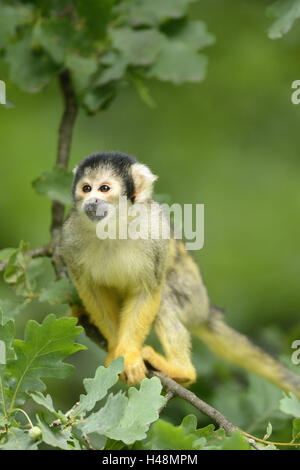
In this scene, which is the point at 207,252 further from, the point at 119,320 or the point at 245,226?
the point at 119,320

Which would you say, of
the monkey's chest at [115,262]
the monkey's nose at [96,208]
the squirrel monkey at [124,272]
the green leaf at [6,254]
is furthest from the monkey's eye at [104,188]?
the green leaf at [6,254]

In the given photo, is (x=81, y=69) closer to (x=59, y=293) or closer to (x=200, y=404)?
(x=59, y=293)

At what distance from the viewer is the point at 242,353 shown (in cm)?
434

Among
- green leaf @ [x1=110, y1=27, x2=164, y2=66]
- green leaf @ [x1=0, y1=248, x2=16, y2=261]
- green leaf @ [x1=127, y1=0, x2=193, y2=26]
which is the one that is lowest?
green leaf @ [x1=0, y1=248, x2=16, y2=261]

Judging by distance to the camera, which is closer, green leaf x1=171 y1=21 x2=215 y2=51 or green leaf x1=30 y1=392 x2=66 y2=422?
green leaf x1=30 y1=392 x2=66 y2=422

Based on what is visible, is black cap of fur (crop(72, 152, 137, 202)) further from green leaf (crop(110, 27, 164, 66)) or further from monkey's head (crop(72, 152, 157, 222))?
green leaf (crop(110, 27, 164, 66))

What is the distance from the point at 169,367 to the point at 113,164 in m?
1.21

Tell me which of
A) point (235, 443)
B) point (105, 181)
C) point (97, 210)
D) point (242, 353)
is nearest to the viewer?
point (235, 443)

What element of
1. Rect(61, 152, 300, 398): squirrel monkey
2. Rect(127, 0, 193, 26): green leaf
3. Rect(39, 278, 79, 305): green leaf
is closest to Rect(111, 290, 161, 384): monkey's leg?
Rect(61, 152, 300, 398): squirrel monkey

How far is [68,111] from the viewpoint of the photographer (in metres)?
4.24

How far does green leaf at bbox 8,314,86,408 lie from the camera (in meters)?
2.29

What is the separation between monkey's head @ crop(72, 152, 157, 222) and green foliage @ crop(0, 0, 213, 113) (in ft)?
2.45

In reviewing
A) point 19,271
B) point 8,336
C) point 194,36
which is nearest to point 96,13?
point 194,36

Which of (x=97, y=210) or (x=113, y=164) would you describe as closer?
(x=97, y=210)
